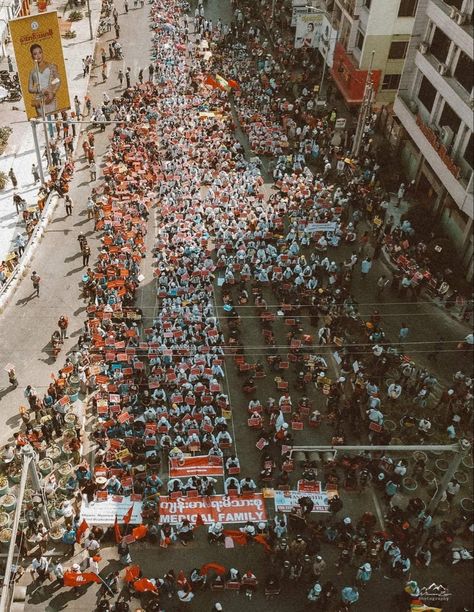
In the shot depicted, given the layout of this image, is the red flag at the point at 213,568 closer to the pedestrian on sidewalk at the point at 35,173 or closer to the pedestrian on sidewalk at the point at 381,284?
the pedestrian on sidewalk at the point at 381,284

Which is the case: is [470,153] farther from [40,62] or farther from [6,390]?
[6,390]

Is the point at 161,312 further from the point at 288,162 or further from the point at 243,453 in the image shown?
the point at 288,162

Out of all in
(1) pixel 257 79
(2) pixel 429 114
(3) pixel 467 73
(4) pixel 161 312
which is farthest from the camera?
(1) pixel 257 79

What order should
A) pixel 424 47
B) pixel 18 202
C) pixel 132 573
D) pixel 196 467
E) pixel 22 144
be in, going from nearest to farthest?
pixel 132 573 < pixel 196 467 < pixel 424 47 < pixel 18 202 < pixel 22 144

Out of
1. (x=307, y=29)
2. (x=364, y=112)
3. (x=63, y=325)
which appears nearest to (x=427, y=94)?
(x=364, y=112)

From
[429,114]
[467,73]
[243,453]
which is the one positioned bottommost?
[243,453]

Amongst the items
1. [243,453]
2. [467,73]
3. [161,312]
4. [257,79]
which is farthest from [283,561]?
[257,79]

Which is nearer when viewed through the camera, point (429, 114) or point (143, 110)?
point (429, 114)

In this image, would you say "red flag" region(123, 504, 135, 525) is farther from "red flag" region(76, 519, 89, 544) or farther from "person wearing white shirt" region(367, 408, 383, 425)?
"person wearing white shirt" region(367, 408, 383, 425)
